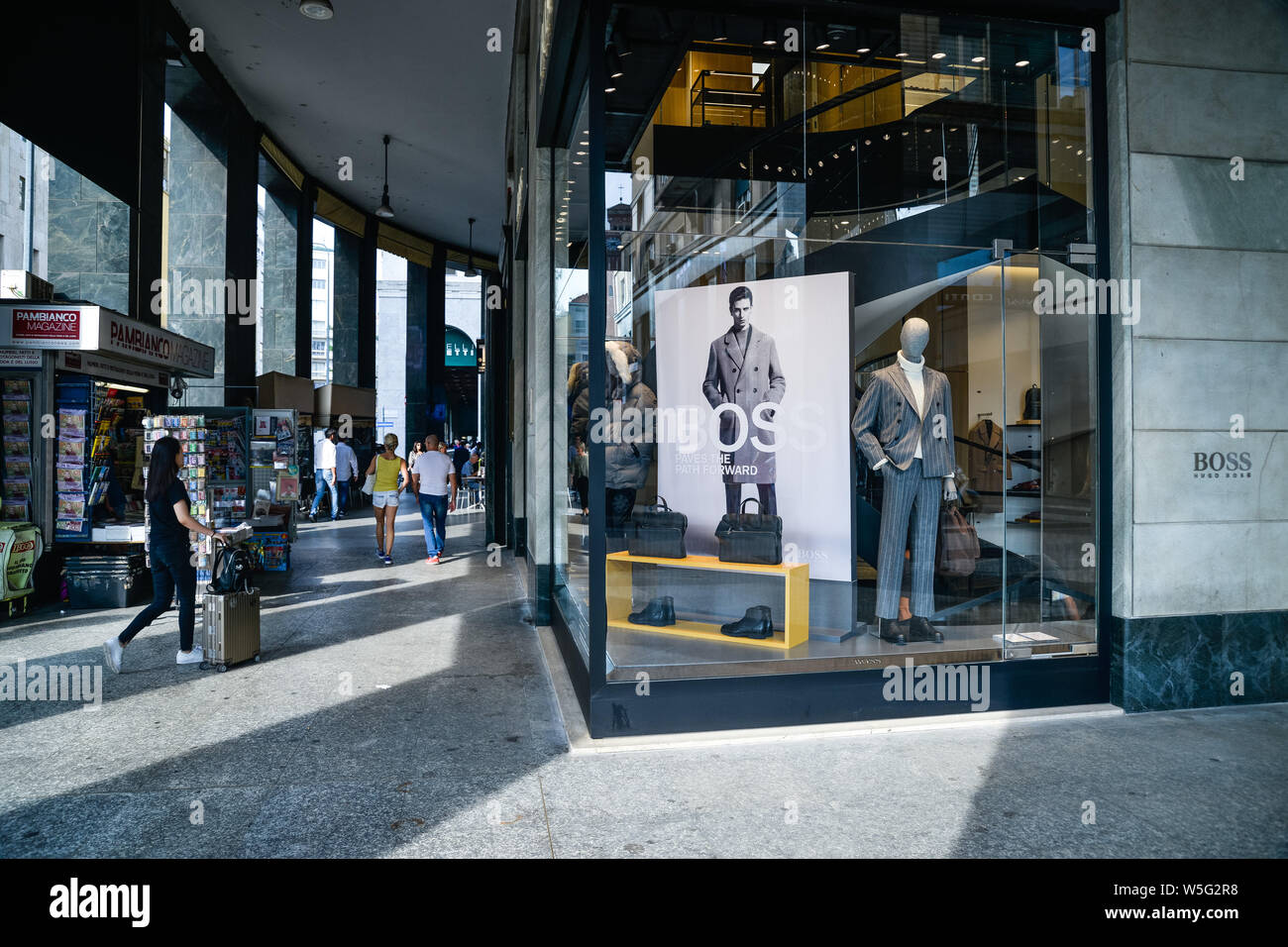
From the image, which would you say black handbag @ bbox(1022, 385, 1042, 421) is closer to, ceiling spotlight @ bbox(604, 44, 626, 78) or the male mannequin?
the male mannequin

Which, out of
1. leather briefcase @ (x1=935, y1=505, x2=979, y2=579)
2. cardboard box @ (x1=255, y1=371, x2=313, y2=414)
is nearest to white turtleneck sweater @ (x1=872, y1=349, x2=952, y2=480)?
leather briefcase @ (x1=935, y1=505, x2=979, y2=579)

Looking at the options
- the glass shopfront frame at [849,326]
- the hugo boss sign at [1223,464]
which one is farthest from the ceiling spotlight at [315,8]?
the hugo boss sign at [1223,464]

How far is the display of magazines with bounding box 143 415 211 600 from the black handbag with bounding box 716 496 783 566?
5717 millimetres

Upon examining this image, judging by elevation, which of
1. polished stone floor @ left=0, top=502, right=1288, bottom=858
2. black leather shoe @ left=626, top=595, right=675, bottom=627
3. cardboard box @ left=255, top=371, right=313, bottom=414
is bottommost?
polished stone floor @ left=0, top=502, right=1288, bottom=858

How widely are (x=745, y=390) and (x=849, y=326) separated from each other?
79 cm

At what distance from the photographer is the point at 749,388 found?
5.69 metres

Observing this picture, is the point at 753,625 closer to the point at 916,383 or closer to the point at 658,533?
the point at 658,533

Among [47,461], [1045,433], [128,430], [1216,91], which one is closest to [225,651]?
[47,461]

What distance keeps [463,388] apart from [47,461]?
55.3ft

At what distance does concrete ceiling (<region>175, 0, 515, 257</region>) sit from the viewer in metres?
10.9

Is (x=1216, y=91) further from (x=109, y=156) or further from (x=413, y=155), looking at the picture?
(x=413, y=155)

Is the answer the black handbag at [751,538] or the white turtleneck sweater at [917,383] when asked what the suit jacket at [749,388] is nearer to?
the black handbag at [751,538]

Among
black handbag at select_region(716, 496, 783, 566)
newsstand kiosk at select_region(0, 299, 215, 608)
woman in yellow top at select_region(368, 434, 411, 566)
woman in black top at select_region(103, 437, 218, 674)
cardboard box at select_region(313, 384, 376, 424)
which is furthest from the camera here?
cardboard box at select_region(313, 384, 376, 424)

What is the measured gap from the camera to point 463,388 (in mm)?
24625
